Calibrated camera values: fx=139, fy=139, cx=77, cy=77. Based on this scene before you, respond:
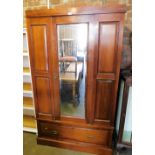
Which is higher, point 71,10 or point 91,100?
point 71,10

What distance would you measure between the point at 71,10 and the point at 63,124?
56.9 inches

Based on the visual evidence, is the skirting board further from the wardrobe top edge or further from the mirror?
the wardrobe top edge

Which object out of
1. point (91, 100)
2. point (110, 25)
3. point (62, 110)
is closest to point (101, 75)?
point (91, 100)

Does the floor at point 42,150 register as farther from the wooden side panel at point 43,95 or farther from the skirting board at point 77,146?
the wooden side panel at point 43,95

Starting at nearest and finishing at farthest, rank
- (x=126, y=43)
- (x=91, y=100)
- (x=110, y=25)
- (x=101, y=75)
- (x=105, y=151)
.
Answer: (x=110, y=25) → (x=101, y=75) → (x=91, y=100) → (x=105, y=151) → (x=126, y=43)

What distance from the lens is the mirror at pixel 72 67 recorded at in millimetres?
1614

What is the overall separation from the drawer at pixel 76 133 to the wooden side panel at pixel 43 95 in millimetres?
232

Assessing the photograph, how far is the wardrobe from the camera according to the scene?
59.2 inches

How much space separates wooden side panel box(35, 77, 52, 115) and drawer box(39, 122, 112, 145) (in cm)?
23

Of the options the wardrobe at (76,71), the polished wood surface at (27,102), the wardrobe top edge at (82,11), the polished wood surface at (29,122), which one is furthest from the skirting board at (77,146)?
the wardrobe top edge at (82,11)

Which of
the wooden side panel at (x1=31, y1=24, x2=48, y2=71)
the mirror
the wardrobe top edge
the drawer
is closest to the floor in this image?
the drawer

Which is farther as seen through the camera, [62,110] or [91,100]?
[62,110]
